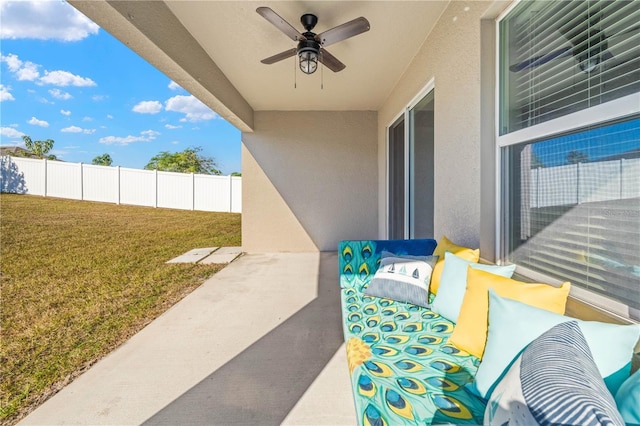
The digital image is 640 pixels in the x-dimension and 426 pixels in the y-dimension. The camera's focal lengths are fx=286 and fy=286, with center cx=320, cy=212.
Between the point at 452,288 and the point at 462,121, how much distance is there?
1300mm

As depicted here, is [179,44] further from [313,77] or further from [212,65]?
[313,77]

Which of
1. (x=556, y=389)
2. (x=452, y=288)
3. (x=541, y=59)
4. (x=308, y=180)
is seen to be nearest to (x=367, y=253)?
(x=452, y=288)

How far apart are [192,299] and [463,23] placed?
365 centimetres

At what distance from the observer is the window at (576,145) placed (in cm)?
113

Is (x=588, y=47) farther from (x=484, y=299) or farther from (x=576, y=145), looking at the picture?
(x=484, y=299)

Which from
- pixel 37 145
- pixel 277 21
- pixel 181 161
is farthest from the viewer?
pixel 181 161

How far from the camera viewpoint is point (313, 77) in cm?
388

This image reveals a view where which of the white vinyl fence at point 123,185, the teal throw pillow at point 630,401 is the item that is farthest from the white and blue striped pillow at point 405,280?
the white vinyl fence at point 123,185

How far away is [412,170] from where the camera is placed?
12.1 ft

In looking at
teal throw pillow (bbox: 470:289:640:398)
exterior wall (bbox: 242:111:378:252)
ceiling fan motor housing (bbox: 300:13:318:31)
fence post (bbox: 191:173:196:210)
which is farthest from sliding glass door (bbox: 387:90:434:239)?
fence post (bbox: 191:173:196:210)

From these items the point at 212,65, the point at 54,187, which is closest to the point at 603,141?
the point at 212,65

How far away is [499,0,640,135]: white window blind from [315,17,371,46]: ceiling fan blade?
0.94 metres

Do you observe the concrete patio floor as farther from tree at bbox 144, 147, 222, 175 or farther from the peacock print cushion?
tree at bbox 144, 147, 222, 175

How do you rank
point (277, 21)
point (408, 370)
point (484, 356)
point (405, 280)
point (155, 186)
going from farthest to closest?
point (155, 186) → point (277, 21) → point (405, 280) → point (408, 370) → point (484, 356)
